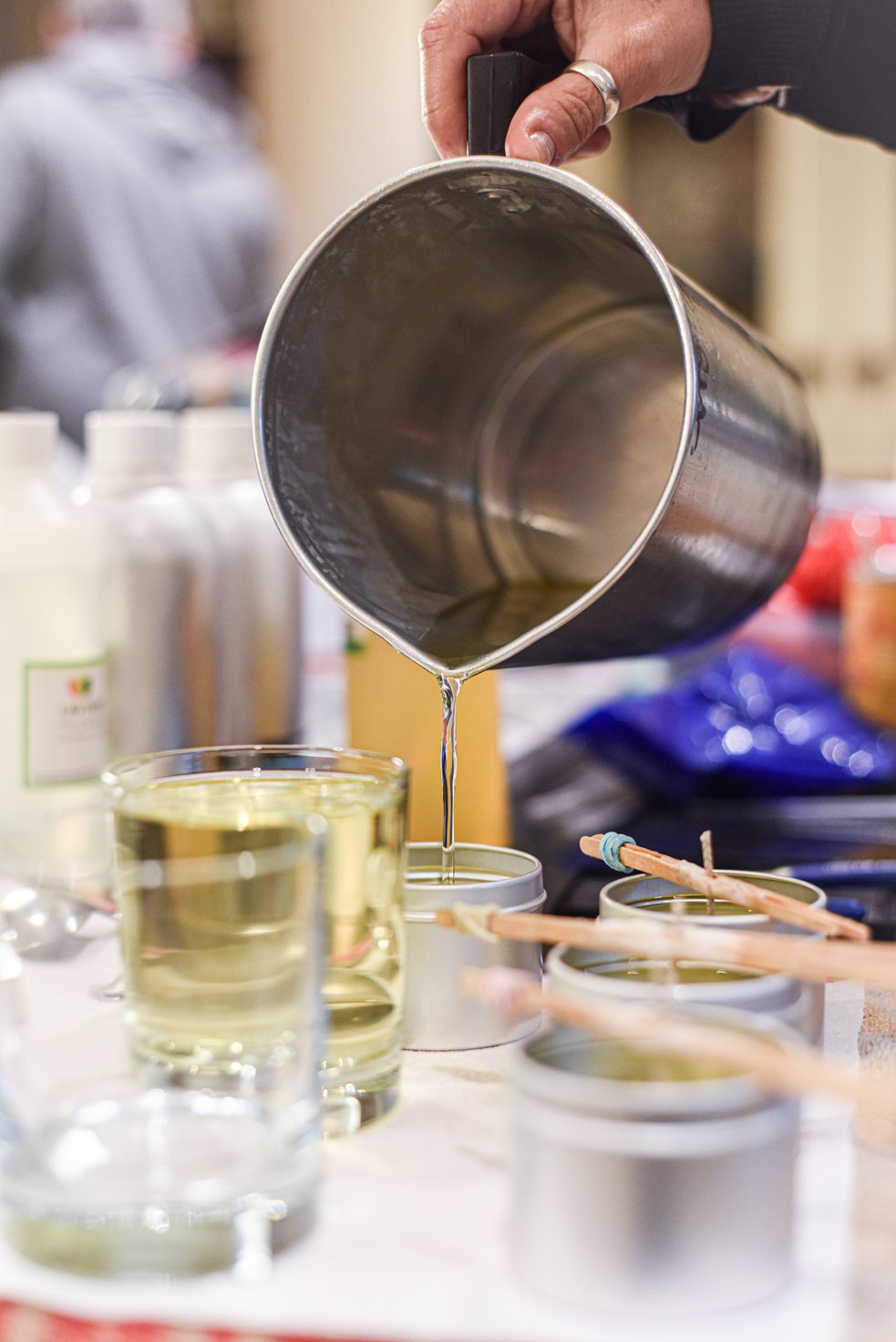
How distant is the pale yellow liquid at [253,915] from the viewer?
42cm

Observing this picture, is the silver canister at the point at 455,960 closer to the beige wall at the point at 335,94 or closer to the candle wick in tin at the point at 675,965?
the candle wick in tin at the point at 675,965

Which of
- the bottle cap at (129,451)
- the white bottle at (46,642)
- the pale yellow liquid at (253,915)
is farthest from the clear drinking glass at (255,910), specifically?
the bottle cap at (129,451)

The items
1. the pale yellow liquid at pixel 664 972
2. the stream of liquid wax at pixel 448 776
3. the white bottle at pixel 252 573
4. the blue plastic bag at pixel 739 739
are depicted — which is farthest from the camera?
the blue plastic bag at pixel 739 739

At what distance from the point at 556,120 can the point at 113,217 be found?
160 cm

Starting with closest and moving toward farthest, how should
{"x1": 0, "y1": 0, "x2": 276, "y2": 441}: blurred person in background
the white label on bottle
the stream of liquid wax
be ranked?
the stream of liquid wax → the white label on bottle → {"x1": 0, "y1": 0, "x2": 276, "y2": 441}: blurred person in background

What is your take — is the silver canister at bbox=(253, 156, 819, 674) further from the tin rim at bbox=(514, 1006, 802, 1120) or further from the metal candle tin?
the tin rim at bbox=(514, 1006, 802, 1120)

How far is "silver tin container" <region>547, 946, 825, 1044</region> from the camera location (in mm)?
423

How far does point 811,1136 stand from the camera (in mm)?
485

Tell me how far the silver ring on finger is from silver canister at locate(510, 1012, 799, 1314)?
454 millimetres

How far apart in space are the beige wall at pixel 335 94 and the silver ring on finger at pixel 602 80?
291cm

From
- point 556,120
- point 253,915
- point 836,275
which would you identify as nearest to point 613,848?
point 253,915

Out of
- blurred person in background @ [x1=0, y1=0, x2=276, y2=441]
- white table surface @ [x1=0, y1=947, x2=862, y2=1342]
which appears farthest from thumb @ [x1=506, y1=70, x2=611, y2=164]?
blurred person in background @ [x1=0, y1=0, x2=276, y2=441]

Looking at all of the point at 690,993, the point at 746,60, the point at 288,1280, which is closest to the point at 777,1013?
the point at 690,993

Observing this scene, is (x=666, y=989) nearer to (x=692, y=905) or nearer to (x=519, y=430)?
(x=692, y=905)
